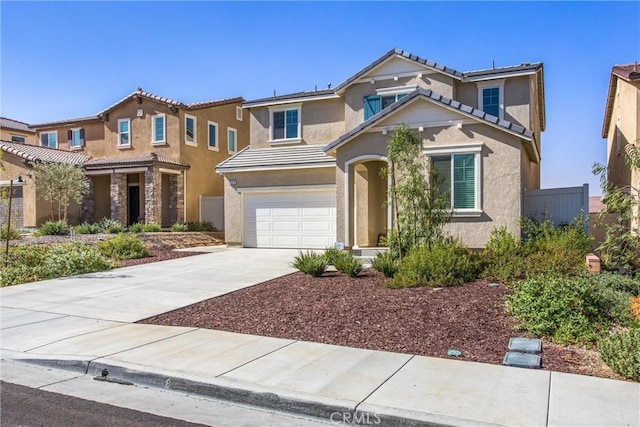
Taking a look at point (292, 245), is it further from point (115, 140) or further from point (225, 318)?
point (115, 140)

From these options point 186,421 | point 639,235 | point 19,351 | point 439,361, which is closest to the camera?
point 186,421

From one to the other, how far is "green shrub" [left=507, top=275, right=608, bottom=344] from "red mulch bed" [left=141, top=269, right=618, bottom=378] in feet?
0.88

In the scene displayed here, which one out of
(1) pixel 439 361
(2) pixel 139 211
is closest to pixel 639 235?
(1) pixel 439 361

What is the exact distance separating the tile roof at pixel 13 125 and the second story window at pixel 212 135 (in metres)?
17.3

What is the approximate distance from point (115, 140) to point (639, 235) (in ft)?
87.5

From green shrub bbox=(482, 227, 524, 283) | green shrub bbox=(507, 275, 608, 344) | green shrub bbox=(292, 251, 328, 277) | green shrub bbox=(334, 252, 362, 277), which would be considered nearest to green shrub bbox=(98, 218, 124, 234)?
green shrub bbox=(292, 251, 328, 277)

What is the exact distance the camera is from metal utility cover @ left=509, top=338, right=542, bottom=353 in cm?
650

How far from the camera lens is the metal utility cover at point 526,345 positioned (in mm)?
6496

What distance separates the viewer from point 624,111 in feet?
59.6

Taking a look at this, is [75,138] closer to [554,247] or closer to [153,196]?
[153,196]

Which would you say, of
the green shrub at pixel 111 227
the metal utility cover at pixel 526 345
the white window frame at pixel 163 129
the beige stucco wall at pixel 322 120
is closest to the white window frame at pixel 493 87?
the beige stucco wall at pixel 322 120

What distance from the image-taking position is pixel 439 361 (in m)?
6.23

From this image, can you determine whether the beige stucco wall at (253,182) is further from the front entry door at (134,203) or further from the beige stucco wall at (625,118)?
the beige stucco wall at (625,118)

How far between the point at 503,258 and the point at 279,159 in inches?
428
